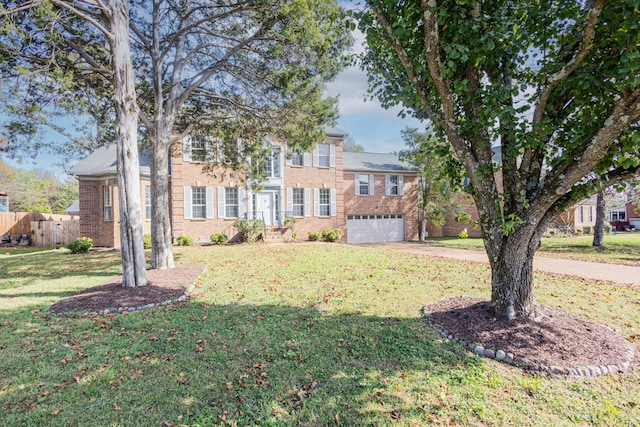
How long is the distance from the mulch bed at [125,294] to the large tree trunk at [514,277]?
223 inches

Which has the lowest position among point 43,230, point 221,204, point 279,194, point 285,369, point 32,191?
point 285,369

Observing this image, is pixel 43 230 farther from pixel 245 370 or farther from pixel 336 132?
pixel 245 370

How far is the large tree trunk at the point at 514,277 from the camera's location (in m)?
4.01

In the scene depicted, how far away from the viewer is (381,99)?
458 centimetres

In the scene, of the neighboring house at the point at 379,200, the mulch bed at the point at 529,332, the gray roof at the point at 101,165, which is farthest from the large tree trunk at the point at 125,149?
the neighboring house at the point at 379,200

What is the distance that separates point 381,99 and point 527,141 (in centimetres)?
199

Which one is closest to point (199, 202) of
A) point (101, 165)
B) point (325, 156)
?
point (101, 165)

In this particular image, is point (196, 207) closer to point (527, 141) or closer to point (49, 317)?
point (49, 317)

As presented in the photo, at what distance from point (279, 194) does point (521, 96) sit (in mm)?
14931

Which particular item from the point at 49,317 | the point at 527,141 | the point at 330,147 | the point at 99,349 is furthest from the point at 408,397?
the point at 330,147

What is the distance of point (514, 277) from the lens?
409 centimetres

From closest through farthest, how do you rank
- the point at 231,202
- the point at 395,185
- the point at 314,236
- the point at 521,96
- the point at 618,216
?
1. the point at 521,96
2. the point at 231,202
3. the point at 314,236
4. the point at 395,185
5. the point at 618,216

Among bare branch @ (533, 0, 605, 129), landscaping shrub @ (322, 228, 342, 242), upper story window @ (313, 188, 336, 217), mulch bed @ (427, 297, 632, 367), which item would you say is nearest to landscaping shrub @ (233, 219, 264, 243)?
landscaping shrub @ (322, 228, 342, 242)

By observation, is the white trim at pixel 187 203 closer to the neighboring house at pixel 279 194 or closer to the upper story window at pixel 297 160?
the neighboring house at pixel 279 194
